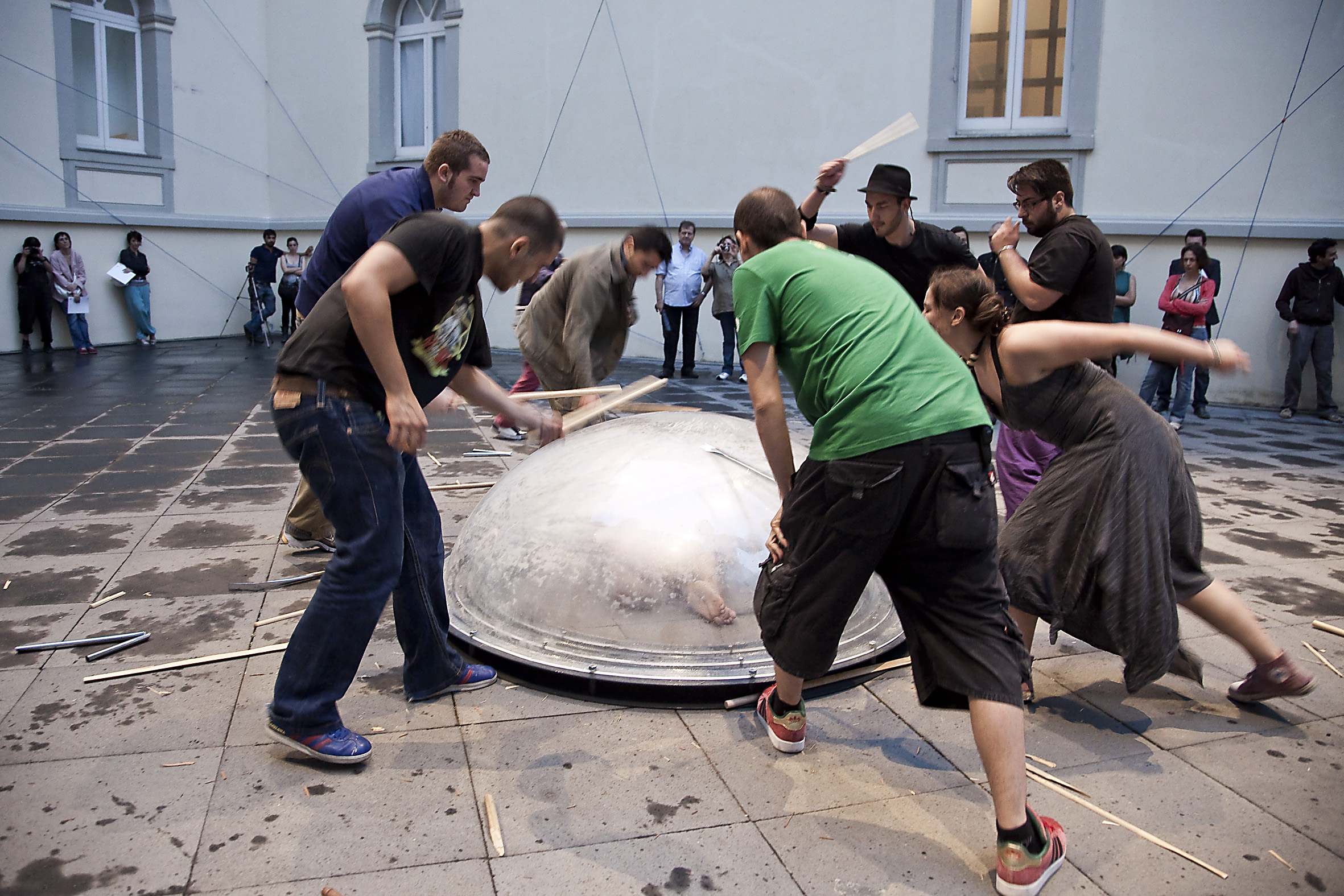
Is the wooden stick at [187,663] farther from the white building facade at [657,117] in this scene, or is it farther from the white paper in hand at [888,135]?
the white building facade at [657,117]

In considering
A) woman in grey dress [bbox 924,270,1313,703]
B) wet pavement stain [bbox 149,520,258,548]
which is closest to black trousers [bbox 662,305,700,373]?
wet pavement stain [bbox 149,520,258,548]

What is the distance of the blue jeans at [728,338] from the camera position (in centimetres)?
1284

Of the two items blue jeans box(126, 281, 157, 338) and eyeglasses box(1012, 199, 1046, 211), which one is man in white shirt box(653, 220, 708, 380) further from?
blue jeans box(126, 281, 157, 338)

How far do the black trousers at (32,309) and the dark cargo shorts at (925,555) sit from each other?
16.0m

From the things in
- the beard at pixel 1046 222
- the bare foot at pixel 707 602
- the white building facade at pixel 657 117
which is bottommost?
the bare foot at pixel 707 602

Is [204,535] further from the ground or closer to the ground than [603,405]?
closer to the ground

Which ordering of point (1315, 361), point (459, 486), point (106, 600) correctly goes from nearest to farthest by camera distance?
point (106, 600) < point (459, 486) < point (1315, 361)

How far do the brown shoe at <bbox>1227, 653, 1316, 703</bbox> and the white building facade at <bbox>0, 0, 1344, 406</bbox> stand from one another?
30.9ft

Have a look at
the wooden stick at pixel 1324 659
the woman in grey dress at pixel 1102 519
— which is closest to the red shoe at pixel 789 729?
the woman in grey dress at pixel 1102 519

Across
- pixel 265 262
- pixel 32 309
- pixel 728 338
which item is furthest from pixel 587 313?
pixel 265 262

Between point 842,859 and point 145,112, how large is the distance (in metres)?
18.4

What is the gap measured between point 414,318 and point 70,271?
1545cm

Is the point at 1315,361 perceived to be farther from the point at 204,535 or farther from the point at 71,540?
the point at 71,540

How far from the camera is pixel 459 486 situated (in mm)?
6398
